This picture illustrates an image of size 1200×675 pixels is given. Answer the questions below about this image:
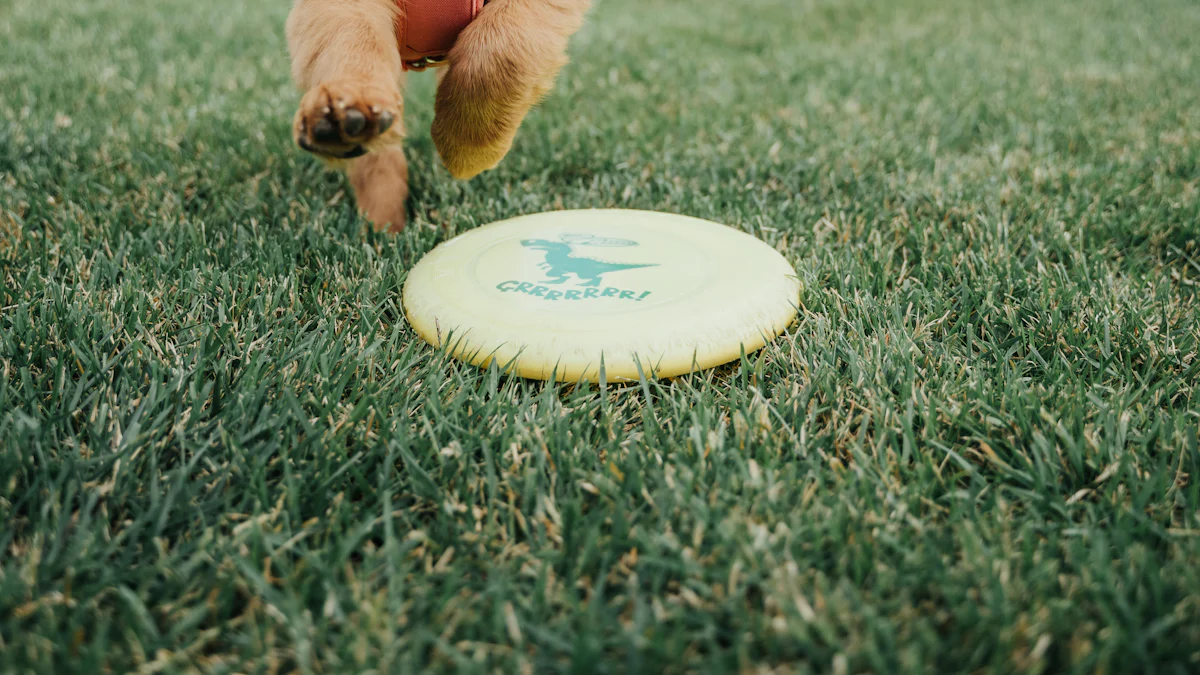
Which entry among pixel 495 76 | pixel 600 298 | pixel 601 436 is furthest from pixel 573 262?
pixel 601 436

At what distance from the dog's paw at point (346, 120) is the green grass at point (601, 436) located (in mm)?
435

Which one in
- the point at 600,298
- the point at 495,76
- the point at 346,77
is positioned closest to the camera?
the point at 346,77

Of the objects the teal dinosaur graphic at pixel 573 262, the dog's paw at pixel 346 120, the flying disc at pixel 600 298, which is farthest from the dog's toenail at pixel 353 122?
the teal dinosaur graphic at pixel 573 262

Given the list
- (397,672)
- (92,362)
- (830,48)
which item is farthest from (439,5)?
(830,48)

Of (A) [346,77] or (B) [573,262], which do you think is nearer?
(A) [346,77]

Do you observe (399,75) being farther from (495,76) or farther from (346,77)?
(346,77)

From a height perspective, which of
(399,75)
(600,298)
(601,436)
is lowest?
(601,436)

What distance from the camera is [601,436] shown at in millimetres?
1662

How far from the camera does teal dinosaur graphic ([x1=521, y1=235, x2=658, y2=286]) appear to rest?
2.07 meters

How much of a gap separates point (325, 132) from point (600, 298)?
0.70 m

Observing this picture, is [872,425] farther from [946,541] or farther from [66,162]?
[66,162]

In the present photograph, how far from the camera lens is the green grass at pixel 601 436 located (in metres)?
1.17

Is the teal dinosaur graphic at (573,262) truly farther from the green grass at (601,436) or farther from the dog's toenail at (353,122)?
the dog's toenail at (353,122)

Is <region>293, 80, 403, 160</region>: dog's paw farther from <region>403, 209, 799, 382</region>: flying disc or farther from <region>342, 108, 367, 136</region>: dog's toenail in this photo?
<region>403, 209, 799, 382</region>: flying disc
